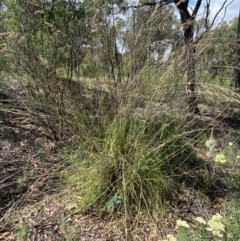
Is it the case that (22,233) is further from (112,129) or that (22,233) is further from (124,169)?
(112,129)

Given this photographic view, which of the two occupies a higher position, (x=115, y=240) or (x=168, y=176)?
(x=168, y=176)

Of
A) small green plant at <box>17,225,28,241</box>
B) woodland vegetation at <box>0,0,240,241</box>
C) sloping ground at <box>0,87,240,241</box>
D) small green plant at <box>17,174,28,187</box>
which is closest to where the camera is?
small green plant at <box>17,225,28,241</box>

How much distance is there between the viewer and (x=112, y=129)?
9.04 feet

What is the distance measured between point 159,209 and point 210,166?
0.96 m

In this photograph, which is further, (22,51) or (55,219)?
(22,51)

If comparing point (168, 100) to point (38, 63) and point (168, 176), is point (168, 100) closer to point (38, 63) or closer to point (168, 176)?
point (168, 176)

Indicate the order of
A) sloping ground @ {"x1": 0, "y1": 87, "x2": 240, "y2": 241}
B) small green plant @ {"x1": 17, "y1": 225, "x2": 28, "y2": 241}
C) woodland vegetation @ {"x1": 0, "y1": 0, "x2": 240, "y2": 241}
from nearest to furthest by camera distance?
small green plant @ {"x1": 17, "y1": 225, "x2": 28, "y2": 241}, sloping ground @ {"x1": 0, "y1": 87, "x2": 240, "y2": 241}, woodland vegetation @ {"x1": 0, "y1": 0, "x2": 240, "y2": 241}

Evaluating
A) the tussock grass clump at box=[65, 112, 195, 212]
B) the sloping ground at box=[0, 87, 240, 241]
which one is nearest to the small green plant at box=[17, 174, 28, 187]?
the sloping ground at box=[0, 87, 240, 241]

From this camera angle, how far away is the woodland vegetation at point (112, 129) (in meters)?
2.55

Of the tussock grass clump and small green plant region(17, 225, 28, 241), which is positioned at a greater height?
the tussock grass clump

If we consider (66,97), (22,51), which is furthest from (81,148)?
(22,51)

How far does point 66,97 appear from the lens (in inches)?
119

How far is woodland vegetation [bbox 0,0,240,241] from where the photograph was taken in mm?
2551

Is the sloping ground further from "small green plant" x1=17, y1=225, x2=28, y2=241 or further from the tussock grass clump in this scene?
the tussock grass clump
